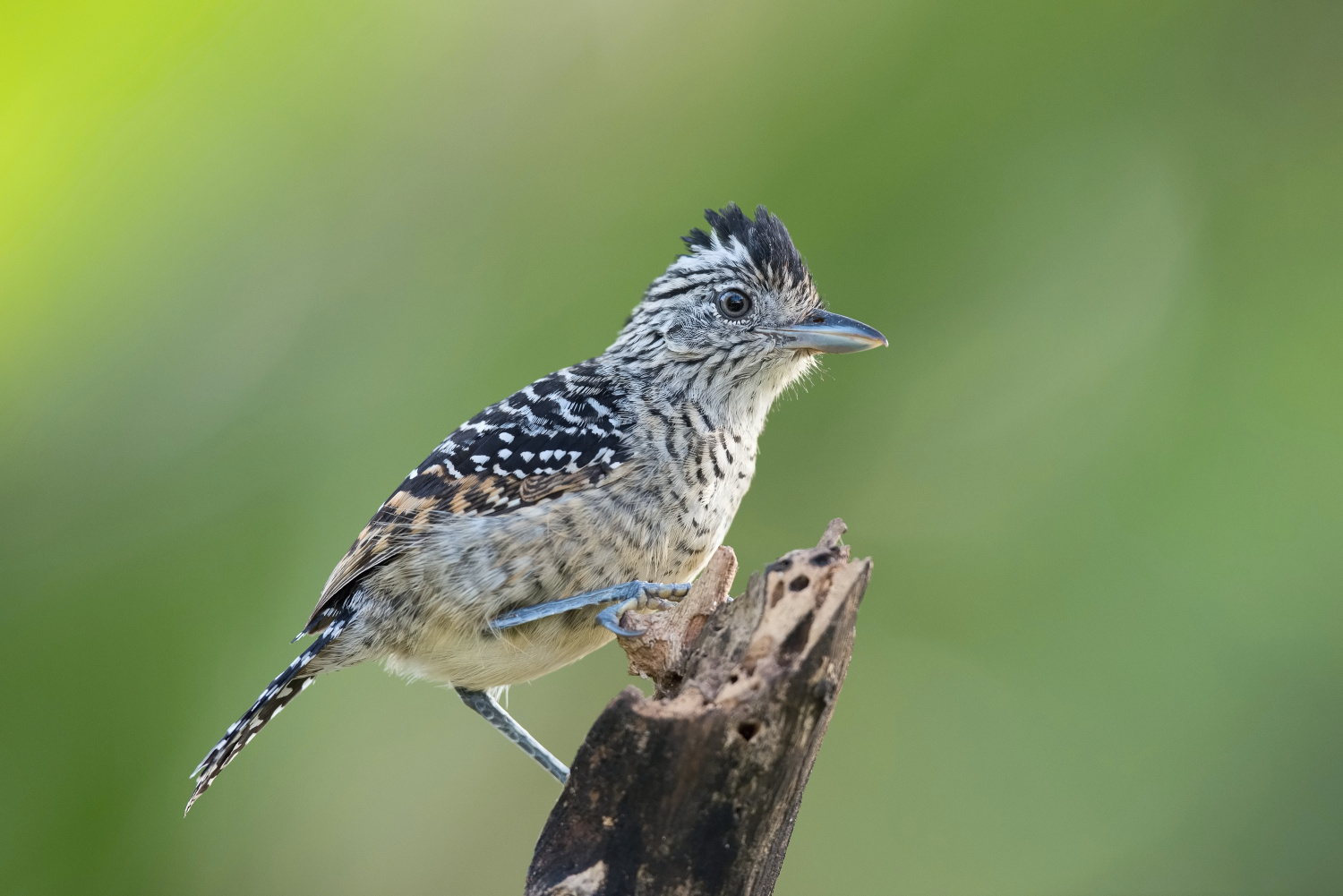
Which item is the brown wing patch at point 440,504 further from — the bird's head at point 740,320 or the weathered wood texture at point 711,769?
the weathered wood texture at point 711,769

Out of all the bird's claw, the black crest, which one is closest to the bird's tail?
the bird's claw

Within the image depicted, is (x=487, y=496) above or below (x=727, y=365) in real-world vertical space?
below

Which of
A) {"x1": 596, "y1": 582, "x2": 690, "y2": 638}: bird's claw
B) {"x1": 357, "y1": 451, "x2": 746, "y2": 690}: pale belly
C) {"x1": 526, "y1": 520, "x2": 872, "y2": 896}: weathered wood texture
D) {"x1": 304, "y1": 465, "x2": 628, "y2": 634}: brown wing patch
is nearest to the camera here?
{"x1": 526, "y1": 520, "x2": 872, "y2": 896}: weathered wood texture

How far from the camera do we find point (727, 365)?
11.9ft

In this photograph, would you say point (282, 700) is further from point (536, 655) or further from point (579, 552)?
point (579, 552)

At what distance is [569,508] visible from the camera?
315 centimetres

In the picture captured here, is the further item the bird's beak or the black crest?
the black crest

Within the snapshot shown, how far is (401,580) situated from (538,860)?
1218mm

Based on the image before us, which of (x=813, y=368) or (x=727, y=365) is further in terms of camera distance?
(x=813, y=368)

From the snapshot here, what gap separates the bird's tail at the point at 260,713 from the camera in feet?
10.3

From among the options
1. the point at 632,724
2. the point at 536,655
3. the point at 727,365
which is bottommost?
the point at 632,724

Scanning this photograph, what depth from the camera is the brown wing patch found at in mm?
3238

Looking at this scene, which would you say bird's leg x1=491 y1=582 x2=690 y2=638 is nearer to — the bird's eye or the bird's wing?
the bird's wing

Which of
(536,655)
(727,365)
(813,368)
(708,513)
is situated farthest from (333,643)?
(813,368)
